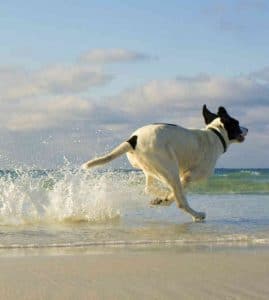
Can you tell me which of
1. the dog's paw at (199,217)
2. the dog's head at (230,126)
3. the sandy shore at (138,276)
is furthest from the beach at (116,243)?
the dog's head at (230,126)

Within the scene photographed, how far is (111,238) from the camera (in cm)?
788

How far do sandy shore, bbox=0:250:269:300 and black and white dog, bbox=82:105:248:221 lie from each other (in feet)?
11.0

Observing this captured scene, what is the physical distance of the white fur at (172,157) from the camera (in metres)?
10.0

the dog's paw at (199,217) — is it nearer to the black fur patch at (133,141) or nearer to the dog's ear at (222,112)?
the black fur patch at (133,141)

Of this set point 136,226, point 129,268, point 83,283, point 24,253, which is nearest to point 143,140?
point 136,226

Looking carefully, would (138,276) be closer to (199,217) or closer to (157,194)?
(199,217)

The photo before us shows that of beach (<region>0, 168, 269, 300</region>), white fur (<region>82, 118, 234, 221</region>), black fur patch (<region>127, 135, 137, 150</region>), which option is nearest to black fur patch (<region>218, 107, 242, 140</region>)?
white fur (<region>82, 118, 234, 221</region>)

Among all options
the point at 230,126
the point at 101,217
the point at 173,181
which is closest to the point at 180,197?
the point at 173,181

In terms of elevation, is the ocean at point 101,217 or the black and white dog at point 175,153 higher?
the black and white dog at point 175,153

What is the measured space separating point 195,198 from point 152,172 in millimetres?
6356

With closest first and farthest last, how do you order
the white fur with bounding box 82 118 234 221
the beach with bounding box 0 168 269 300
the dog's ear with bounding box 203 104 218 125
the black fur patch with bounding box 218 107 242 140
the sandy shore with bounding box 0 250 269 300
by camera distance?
the sandy shore with bounding box 0 250 269 300 < the beach with bounding box 0 168 269 300 < the white fur with bounding box 82 118 234 221 < the black fur patch with bounding box 218 107 242 140 < the dog's ear with bounding box 203 104 218 125

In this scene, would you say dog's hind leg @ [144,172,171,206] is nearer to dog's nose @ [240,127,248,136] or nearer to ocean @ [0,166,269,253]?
ocean @ [0,166,269,253]

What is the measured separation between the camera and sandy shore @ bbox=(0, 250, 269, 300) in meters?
4.86

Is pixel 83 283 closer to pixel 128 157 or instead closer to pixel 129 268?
pixel 129 268
